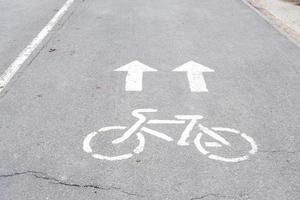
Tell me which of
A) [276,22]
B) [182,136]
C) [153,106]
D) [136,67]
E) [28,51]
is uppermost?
[182,136]

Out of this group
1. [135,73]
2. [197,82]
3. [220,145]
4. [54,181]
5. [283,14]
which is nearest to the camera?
[54,181]

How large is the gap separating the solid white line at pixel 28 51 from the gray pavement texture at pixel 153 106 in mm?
199

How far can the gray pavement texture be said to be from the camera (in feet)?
17.3

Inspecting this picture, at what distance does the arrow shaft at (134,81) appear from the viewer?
313 inches

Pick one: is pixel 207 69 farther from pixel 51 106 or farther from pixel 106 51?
pixel 51 106

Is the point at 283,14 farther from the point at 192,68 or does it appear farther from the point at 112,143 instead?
the point at 112,143

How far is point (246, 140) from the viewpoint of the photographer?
246 inches

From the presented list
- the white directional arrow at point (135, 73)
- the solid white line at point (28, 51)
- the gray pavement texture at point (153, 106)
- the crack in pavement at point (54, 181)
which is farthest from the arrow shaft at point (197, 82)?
the crack in pavement at point (54, 181)

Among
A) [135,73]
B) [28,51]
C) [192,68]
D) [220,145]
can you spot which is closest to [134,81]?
[135,73]

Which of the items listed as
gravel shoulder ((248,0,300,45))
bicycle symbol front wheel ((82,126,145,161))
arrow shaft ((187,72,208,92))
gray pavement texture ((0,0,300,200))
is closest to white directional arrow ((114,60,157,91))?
gray pavement texture ((0,0,300,200))

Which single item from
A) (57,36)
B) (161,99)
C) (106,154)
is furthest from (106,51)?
(106,154)

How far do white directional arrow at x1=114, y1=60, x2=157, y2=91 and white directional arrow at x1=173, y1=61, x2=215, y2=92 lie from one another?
1.91 ft

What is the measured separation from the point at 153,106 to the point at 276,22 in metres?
6.64

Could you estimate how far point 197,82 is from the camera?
8250 mm
